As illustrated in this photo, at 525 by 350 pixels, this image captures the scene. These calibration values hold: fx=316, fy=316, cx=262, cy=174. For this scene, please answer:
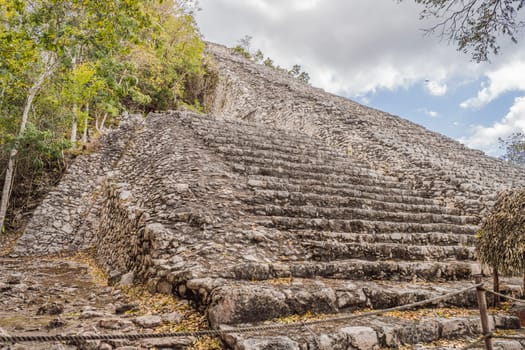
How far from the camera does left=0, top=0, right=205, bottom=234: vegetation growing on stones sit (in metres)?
4.11

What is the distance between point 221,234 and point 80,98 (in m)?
6.12

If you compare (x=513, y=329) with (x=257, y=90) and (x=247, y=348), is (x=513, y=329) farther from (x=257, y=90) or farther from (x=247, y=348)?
(x=257, y=90)

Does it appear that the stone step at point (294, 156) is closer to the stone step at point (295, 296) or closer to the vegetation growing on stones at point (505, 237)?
the stone step at point (295, 296)

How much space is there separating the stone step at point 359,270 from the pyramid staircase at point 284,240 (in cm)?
1

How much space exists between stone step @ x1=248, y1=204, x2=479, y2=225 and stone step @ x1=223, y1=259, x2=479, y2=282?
97 centimetres

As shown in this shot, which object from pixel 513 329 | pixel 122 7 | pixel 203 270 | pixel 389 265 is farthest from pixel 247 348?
pixel 122 7

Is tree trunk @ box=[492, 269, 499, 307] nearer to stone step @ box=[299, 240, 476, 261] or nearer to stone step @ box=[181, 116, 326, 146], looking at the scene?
stone step @ box=[299, 240, 476, 261]

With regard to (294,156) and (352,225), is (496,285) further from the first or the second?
(294,156)

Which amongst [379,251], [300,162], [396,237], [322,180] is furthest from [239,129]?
[379,251]

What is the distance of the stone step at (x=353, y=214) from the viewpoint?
4.27 m

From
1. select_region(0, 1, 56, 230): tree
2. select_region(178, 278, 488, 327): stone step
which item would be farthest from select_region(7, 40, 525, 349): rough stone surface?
select_region(0, 1, 56, 230): tree

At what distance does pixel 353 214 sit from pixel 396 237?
64cm

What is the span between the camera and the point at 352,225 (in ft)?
14.0

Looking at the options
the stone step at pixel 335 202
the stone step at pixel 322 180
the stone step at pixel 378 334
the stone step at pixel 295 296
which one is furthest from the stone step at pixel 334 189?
the stone step at pixel 378 334
